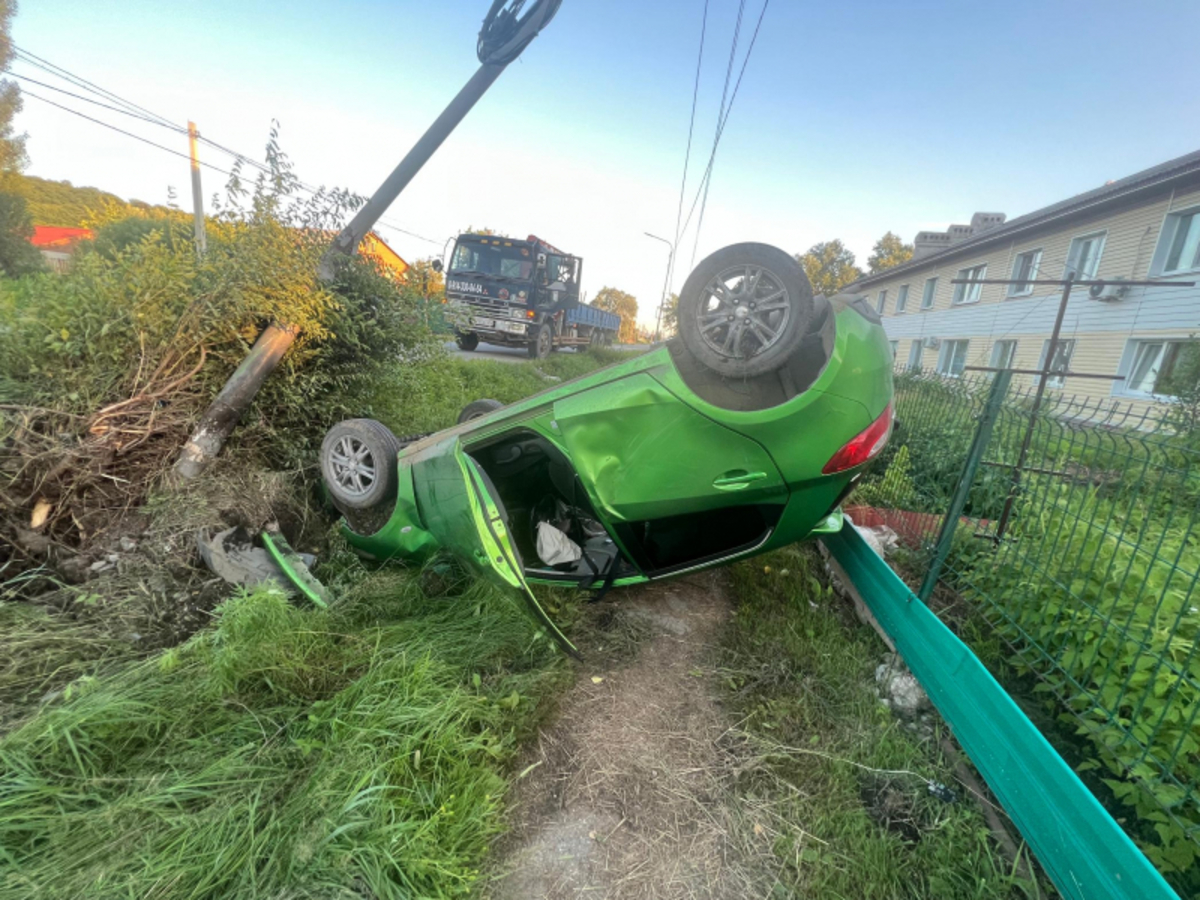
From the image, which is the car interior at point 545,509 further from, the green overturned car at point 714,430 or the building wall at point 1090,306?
the building wall at point 1090,306

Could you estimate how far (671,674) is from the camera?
2.54 m

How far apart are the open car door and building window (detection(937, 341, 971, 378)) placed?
747 inches

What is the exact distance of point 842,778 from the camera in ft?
6.31

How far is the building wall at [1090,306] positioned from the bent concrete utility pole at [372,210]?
272 inches

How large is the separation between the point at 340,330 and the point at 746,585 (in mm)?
3745

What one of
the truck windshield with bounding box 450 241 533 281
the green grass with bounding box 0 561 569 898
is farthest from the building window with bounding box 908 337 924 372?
the green grass with bounding box 0 561 569 898

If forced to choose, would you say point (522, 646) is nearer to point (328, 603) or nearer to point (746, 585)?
point (328, 603)

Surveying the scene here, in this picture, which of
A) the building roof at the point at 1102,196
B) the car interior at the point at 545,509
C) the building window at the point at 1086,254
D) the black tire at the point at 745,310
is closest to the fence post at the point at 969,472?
the black tire at the point at 745,310

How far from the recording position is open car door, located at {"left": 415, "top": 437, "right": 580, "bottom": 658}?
208cm

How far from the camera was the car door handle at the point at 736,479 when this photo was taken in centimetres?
210

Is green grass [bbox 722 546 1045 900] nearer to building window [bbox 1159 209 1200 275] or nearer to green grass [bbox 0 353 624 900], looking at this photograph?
green grass [bbox 0 353 624 900]

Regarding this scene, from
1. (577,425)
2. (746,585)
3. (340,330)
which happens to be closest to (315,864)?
(577,425)

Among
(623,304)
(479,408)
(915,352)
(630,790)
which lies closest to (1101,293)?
(915,352)

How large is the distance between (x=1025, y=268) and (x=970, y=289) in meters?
2.30
